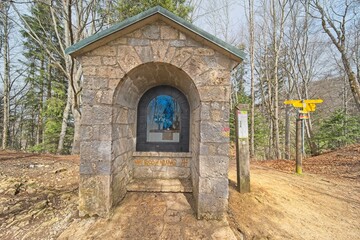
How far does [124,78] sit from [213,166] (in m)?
2.09

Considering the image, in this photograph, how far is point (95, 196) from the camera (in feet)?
8.45

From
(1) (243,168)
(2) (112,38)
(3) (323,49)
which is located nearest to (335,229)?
(1) (243,168)

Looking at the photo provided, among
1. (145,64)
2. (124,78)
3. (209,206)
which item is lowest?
(209,206)

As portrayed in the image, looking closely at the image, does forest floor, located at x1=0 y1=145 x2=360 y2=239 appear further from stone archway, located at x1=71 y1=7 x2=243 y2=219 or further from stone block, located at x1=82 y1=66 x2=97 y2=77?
stone block, located at x1=82 y1=66 x2=97 y2=77

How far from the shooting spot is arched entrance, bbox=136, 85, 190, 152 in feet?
13.4

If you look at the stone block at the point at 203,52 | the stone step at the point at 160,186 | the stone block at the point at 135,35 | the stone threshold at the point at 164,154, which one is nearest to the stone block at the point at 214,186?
the stone step at the point at 160,186

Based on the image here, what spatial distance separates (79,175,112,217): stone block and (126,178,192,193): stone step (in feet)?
2.55

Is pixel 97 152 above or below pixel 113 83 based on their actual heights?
below

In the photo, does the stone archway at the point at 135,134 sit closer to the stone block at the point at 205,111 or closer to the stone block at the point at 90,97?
the stone block at the point at 205,111

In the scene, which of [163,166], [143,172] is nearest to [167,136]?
[163,166]

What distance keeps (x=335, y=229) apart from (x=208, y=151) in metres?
2.48

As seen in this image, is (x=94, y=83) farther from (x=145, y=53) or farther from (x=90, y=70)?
(x=145, y=53)

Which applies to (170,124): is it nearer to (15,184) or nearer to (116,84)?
(116,84)

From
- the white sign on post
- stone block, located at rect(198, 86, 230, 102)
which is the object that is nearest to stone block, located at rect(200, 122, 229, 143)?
stone block, located at rect(198, 86, 230, 102)
